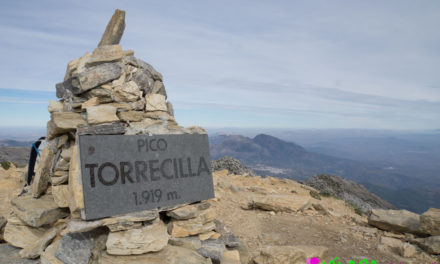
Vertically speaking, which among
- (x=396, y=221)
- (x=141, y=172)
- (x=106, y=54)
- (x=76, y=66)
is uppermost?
(x=106, y=54)

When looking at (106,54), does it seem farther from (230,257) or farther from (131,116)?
(230,257)

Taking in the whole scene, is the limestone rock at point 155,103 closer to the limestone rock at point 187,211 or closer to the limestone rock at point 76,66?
the limestone rock at point 76,66

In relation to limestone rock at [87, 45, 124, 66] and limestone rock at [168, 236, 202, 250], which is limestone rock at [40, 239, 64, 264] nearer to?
limestone rock at [168, 236, 202, 250]

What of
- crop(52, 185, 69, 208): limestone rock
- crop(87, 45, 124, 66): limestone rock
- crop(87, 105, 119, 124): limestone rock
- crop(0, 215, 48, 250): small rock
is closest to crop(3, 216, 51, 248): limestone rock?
crop(0, 215, 48, 250): small rock

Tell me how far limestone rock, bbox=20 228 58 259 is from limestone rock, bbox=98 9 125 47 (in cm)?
516

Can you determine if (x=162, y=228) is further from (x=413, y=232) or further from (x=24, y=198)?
(x=413, y=232)

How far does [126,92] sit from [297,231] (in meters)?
7.91

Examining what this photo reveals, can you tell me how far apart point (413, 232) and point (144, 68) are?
A: 11055 mm

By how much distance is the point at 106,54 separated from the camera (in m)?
6.90

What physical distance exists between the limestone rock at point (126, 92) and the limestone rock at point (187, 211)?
9.88 feet

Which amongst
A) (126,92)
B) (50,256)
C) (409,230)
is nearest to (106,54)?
(126,92)

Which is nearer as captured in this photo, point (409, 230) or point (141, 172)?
point (141, 172)

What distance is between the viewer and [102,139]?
553 centimetres

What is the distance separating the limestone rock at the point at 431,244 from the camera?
8.11m
